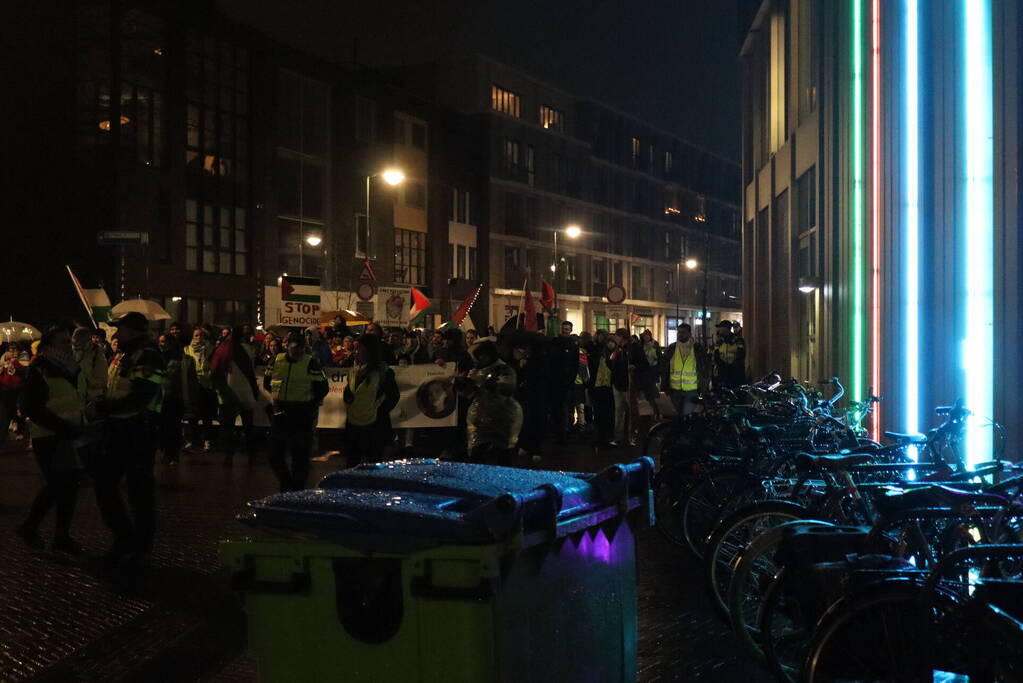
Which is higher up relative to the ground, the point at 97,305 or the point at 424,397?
the point at 97,305

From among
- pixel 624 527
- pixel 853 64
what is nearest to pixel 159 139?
pixel 853 64

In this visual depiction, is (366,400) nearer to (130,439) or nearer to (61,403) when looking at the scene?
(61,403)

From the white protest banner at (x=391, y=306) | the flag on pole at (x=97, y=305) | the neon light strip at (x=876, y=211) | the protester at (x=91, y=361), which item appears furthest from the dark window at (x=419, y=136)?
the neon light strip at (x=876, y=211)

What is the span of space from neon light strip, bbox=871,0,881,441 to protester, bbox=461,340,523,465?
5.69m

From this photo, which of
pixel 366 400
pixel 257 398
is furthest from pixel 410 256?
pixel 366 400

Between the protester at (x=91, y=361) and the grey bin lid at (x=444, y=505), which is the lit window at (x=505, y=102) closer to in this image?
the protester at (x=91, y=361)

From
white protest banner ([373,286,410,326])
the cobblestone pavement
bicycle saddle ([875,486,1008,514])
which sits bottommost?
the cobblestone pavement

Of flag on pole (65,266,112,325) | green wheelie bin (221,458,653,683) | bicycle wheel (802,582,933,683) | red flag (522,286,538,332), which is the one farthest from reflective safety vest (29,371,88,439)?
red flag (522,286,538,332)

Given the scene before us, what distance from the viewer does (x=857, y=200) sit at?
15.6 m

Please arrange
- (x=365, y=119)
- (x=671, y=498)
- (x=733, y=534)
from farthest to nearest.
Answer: (x=365, y=119) → (x=671, y=498) → (x=733, y=534)

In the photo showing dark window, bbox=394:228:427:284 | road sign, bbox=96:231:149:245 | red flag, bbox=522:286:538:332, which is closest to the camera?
road sign, bbox=96:231:149:245

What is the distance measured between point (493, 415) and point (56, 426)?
3.62m

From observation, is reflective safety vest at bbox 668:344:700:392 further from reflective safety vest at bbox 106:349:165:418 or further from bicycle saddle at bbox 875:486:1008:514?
bicycle saddle at bbox 875:486:1008:514

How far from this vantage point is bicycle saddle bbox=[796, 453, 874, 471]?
6.23 meters
